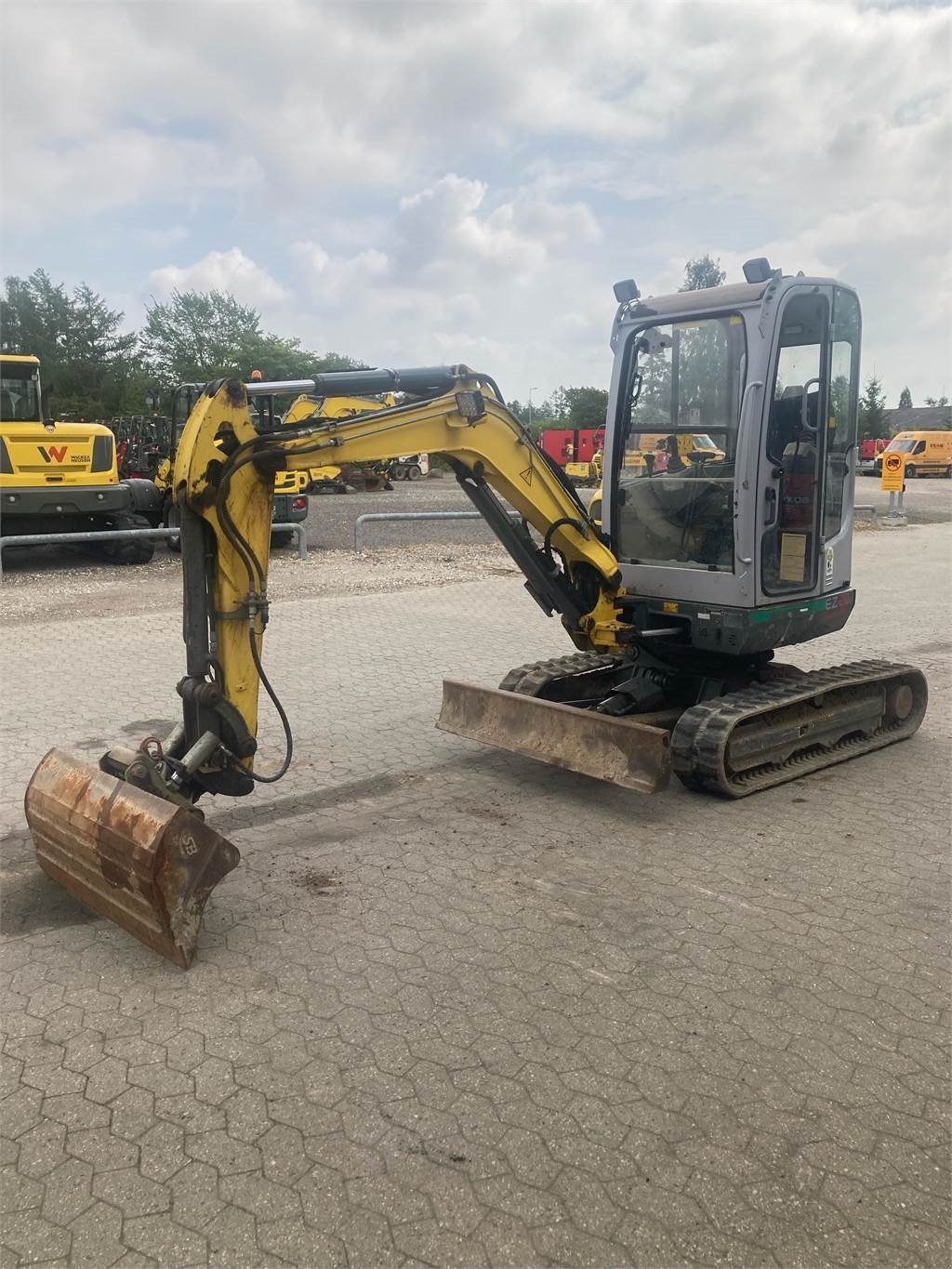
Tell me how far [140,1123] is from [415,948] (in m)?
1.29

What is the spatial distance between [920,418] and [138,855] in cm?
8405

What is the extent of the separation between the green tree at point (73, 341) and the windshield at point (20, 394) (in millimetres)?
34904

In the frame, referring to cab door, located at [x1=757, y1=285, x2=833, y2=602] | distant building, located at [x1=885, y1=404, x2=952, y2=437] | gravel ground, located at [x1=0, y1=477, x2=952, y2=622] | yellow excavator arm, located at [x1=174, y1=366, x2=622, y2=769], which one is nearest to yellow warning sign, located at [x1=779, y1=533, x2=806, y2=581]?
cab door, located at [x1=757, y1=285, x2=833, y2=602]

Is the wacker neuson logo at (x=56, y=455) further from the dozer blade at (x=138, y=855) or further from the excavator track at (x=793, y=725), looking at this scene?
the excavator track at (x=793, y=725)

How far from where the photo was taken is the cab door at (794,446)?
575cm

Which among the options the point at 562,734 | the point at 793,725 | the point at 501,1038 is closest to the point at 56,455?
the point at 562,734

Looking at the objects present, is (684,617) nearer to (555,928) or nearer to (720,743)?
(720,743)

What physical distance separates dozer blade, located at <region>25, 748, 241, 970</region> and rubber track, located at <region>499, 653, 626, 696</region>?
9.45 feet

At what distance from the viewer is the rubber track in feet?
21.7

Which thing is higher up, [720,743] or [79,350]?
[79,350]

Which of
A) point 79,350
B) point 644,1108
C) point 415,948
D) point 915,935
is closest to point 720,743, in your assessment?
point 915,935

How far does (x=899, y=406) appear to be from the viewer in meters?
93.9

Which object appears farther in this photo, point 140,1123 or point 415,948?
point 415,948

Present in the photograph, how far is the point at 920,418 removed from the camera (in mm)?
77750
